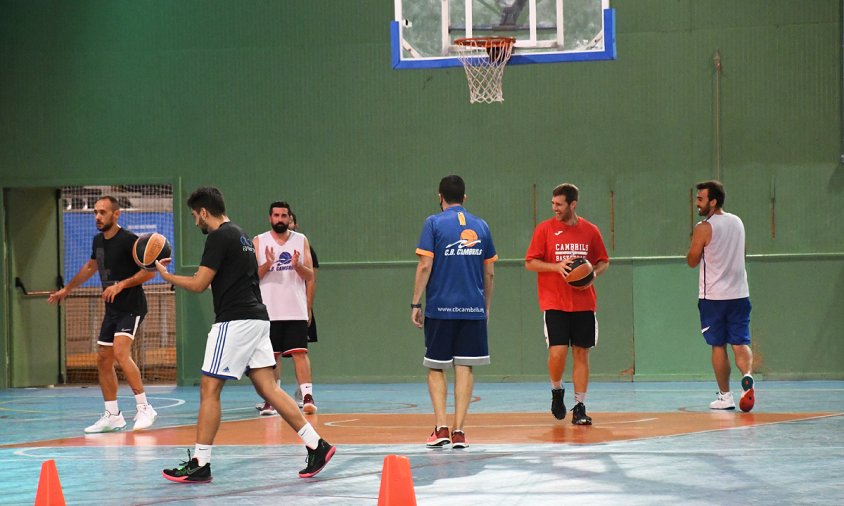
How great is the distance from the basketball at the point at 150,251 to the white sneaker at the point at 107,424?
2.53 metres

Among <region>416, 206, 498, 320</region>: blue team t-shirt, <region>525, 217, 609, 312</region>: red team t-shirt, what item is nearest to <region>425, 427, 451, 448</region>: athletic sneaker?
<region>416, 206, 498, 320</region>: blue team t-shirt

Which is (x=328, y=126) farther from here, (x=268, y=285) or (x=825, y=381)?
(x=825, y=381)

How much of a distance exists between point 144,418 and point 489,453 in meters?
4.01

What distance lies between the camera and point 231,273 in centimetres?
786

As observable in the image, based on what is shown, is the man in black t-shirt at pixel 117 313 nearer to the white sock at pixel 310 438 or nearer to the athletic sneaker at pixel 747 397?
the white sock at pixel 310 438

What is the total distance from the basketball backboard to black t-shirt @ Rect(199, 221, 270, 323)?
6.19 meters

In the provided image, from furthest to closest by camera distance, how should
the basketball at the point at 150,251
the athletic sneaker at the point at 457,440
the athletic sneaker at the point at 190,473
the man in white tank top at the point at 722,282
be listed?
1. the man in white tank top at the point at 722,282
2. the basketball at the point at 150,251
3. the athletic sneaker at the point at 457,440
4. the athletic sneaker at the point at 190,473

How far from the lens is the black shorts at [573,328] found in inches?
411

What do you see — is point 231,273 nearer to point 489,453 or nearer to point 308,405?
point 489,453

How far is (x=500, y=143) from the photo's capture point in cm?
1631

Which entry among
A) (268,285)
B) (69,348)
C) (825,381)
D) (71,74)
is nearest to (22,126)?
(71,74)

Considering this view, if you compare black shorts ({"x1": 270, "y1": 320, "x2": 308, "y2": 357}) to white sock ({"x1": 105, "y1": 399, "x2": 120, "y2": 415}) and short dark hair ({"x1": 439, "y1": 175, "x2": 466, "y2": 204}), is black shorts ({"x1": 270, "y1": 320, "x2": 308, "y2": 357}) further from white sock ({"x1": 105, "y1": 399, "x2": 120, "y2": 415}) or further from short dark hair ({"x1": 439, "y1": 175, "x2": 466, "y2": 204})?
short dark hair ({"x1": 439, "y1": 175, "x2": 466, "y2": 204})

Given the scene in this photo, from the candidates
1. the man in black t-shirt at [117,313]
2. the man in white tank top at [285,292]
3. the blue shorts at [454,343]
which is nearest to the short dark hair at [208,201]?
the blue shorts at [454,343]

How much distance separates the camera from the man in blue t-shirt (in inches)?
350
